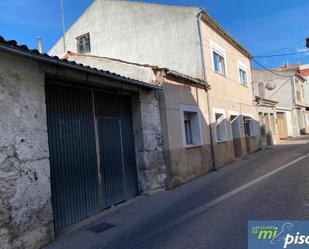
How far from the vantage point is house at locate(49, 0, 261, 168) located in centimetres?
1326

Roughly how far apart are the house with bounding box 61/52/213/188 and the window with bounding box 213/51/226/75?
8.23 ft

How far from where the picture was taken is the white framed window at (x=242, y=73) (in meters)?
18.4

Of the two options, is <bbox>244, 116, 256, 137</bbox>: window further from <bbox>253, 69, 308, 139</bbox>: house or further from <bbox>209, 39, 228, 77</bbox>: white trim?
<bbox>253, 69, 308, 139</bbox>: house

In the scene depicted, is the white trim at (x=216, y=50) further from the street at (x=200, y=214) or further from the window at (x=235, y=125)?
the street at (x=200, y=214)

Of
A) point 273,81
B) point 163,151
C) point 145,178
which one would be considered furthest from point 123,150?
point 273,81

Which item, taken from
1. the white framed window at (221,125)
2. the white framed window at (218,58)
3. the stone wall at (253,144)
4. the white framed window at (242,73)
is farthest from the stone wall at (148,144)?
the white framed window at (242,73)

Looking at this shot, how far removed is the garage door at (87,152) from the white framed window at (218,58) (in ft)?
22.8

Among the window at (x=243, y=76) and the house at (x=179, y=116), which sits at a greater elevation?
the window at (x=243, y=76)

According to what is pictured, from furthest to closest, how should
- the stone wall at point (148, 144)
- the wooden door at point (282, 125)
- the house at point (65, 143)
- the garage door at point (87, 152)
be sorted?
the wooden door at point (282, 125) → the stone wall at point (148, 144) → the garage door at point (87, 152) → the house at point (65, 143)

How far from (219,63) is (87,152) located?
1039cm

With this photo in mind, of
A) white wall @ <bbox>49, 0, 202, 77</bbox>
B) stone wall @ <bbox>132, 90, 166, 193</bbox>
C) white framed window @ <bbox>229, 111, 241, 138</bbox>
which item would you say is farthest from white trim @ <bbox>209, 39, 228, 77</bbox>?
stone wall @ <bbox>132, 90, 166, 193</bbox>

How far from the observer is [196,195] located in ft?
27.3

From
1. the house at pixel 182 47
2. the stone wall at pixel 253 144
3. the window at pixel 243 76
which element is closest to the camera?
the house at pixel 182 47

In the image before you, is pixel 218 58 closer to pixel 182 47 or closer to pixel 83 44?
pixel 182 47
